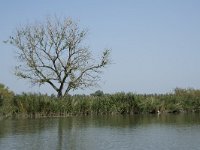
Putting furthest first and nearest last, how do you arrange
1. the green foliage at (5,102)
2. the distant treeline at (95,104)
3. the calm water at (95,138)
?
1. the distant treeline at (95,104)
2. the green foliage at (5,102)
3. the calm water at (95,138)

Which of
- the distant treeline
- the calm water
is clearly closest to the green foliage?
the distant treeline

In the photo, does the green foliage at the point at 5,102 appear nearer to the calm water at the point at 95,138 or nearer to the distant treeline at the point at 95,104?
the distant treeline at the point at 95,104

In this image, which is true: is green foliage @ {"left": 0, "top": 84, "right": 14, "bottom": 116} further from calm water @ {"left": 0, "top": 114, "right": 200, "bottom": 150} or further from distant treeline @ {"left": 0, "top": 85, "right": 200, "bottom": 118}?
calm water @ {"left": 0, "top": 114, "right": 200, "bottom": 150}

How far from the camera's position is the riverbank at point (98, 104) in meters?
38.2

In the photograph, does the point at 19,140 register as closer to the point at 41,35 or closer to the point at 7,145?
the point at 7,145

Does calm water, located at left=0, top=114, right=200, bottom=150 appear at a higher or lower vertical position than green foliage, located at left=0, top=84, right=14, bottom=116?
lower

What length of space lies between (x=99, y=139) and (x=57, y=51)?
26.3 metres

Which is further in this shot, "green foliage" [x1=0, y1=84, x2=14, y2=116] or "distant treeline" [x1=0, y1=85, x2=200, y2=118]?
"distant treeline" [x1=0, y1=85, x2=200, y2=118]

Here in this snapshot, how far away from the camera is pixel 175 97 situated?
48438 millimetres

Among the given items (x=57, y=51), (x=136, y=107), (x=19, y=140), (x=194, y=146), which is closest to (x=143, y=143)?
(x=194, y=146)

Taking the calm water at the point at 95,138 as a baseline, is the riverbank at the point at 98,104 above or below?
above

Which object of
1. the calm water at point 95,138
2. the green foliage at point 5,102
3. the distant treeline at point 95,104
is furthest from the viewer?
the distant treeline at point 95,104

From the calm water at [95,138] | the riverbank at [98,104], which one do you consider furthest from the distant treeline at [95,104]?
the calm water at [95,138]

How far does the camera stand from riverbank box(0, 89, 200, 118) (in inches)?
1502
